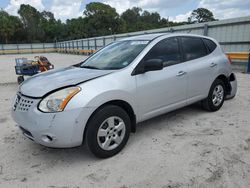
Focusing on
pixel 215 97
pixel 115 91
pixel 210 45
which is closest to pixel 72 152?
pixel 115 91

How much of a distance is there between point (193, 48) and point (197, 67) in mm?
→ 407

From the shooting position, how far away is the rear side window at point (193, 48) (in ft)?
13.0

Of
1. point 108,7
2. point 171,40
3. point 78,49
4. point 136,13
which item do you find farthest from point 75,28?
point 171,40

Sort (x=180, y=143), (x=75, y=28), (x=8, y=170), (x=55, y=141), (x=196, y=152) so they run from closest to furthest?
(x=55, y=141) < (x=8, y=170) < (x=196, y=152) < (x=180, y=143) < (x=75, y=28)

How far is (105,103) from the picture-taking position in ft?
9.13

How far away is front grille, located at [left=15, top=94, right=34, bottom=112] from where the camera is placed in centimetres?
264

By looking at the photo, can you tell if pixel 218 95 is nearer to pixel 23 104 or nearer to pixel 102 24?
pixel 23 104

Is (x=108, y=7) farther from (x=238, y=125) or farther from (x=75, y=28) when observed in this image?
(x=238, y=125)

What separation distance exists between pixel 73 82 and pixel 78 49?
33828 mm

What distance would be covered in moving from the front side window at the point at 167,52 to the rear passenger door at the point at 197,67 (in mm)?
196

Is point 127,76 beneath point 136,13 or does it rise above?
beneath

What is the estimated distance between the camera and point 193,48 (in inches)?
162

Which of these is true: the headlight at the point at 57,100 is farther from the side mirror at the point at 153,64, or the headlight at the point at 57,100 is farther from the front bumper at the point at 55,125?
the side mirror at the point at 153,64

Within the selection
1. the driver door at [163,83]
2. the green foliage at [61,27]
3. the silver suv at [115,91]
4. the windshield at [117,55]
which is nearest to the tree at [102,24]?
the green foliage at [61,27]
